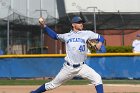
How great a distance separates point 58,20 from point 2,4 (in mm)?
2936

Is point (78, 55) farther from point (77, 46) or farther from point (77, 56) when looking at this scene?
point (77, 46)

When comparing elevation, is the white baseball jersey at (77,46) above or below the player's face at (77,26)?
below

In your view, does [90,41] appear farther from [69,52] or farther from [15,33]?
[15,33]

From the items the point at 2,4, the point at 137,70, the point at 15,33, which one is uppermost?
the point at 2,4

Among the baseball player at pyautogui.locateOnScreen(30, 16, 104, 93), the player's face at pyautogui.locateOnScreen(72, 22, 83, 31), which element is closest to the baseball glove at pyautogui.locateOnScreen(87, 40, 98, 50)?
the baseball player at pyautogui.locateOnScreen(30, 16, 104, 93)

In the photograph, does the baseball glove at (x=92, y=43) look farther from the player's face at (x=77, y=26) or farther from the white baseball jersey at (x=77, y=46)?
the player's face at (x=77, y=26)

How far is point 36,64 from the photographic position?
1658 centimetres

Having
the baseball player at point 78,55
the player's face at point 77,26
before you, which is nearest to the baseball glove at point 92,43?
the baseball player at point 78,55

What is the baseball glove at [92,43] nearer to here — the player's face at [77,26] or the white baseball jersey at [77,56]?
the white baseball jersey at [77,56]

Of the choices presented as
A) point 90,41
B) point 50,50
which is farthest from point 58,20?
point 90,41

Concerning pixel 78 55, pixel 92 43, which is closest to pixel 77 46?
pixel 78 55

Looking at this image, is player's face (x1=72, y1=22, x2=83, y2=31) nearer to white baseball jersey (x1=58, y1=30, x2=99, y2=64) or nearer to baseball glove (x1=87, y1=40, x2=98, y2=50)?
white baseball jersey (x1=58, y1=30, x2=99, y2=64)

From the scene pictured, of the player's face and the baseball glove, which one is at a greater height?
the player's face

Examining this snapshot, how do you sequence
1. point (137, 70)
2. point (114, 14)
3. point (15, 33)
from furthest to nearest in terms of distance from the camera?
point (114, 14)
point (15, 33)
point (137, 70)
